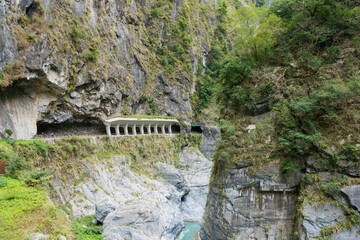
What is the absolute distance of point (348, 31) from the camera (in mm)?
10500

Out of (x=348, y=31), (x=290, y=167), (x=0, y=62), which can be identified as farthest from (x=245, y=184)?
(x=0, y=62)

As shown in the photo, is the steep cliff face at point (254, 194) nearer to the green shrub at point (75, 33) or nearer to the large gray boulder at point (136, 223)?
the large gray boulder at point (136, 223)

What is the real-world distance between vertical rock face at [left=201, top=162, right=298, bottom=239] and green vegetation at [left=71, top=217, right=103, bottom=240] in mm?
7436

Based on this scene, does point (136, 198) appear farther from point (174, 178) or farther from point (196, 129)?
point (196, 129)

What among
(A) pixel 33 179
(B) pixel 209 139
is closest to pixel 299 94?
(A) pixel 33 179

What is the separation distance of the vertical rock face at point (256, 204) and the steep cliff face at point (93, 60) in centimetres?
1643

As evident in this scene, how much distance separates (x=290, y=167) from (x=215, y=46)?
43.7 m

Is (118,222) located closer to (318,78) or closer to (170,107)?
(318,78)

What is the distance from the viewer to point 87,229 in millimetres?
12711

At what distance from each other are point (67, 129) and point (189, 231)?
18058 millimetres

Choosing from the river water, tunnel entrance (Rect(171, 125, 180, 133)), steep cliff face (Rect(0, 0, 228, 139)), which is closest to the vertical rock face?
the river water

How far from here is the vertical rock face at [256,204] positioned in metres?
10.0

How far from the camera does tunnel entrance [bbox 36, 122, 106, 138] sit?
21.3 m

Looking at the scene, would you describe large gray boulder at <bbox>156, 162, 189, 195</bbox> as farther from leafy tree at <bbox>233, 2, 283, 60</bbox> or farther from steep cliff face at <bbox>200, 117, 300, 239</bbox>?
leafy tree at <bbox>233, 2, 283, 60</bbox>
